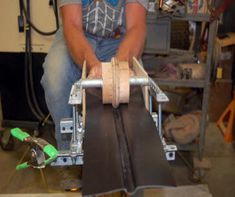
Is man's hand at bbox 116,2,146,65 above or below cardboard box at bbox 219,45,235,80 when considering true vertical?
above

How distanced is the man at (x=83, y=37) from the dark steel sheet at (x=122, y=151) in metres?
0.40

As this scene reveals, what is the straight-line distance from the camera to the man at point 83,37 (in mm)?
1400

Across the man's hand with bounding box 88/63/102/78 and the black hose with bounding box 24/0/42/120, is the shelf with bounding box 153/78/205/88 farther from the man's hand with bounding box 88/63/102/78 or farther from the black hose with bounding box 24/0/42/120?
the man's hand with bounding box 88/63/102/78

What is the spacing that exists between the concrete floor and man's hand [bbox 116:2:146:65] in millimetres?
1004

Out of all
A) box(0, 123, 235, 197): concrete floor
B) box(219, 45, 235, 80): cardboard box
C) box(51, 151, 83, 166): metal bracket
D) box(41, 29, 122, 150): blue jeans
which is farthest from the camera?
box(219, 45, 235, 80): cardboard box

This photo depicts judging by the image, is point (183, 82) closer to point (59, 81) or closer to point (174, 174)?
point (174, 174)

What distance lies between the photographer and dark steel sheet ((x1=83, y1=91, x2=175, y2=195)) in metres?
0.69

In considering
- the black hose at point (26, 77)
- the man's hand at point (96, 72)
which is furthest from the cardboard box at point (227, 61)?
the man's hand at point (96, 72)

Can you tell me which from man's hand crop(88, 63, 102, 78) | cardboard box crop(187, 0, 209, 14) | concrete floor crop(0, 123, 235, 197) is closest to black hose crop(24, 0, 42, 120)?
concrete floor crop(0, 123, 235, 197)

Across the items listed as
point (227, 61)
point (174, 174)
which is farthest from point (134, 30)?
point (227, 61)

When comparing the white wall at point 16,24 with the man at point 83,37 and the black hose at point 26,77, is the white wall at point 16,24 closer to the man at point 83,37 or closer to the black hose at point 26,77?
the black hose at point 26,77

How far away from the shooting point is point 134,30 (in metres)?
1.43

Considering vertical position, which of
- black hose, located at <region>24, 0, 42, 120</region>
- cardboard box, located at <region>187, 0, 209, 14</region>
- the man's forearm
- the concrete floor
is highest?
cardboard box, located at <region>187, 0, 209, 14</region>

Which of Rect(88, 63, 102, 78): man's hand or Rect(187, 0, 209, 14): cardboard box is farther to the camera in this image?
Rect(187, 0, 209, 14): cardboard box
